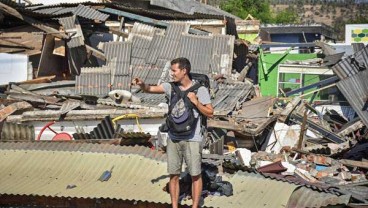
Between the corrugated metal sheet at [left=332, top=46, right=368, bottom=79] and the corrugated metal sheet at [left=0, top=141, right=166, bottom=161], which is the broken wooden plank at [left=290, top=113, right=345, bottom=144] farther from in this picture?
the corrugated metal sheet at [left=0, top=141, right=166, bottom=161]

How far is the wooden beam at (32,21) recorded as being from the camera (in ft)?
53.5

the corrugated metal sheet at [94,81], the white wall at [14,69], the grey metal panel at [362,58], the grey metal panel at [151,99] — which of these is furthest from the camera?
the white wall at [14,69]

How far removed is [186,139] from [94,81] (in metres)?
8.66

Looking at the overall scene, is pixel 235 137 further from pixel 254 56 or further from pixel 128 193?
pixel 254 56

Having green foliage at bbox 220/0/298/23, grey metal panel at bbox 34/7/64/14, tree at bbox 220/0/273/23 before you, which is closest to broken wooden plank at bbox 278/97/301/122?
grey metal panel at bbox 34/7/64/14

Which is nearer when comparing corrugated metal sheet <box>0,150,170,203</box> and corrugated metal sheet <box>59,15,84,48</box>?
corrugated metal sheet <box>0,150,170,203</box>

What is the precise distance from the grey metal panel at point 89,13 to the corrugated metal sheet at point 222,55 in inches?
131

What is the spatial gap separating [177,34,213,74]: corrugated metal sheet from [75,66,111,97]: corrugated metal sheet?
2.02 m

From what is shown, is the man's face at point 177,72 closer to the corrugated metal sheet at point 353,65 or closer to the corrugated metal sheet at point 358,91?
the corrugated metal sheet at point 358,91

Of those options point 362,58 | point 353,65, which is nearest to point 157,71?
point 353,65

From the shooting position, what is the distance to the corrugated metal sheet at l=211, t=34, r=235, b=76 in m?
15.5

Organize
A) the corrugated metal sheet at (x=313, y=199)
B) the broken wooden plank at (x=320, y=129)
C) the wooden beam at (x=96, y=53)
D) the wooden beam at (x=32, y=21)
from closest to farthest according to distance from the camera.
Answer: the corrugated metal sheet at (x=313, y=199)
the broken wooden plank at (x=320, y=129)
the wooden beam at (x=96, y=53)
the wooden beam at (x=32, y=21)

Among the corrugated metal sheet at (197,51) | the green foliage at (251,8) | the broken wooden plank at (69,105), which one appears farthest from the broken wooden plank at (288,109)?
the green foliage at (251,8)

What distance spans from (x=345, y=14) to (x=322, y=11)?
2.65 metres
